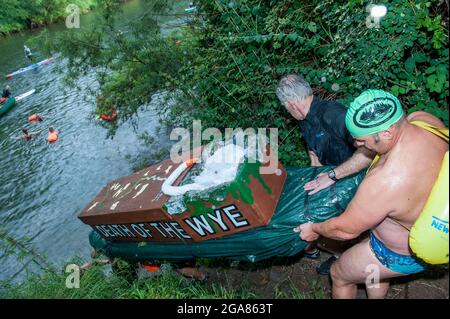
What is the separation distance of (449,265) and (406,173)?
5.54 feet

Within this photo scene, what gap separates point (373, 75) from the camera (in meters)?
4.07

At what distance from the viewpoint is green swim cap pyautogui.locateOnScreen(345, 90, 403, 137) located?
2057 mm

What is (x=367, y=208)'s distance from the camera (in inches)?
83.5

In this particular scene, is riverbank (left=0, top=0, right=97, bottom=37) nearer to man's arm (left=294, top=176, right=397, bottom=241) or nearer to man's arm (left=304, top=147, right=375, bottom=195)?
man's arm (left=304, top=147, right=375, bottom=195)

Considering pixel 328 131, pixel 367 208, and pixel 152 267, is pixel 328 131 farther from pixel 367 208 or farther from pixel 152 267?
pixel 152 267

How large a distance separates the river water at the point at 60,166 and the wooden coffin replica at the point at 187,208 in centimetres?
449

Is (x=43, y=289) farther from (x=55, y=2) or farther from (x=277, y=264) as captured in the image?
(x=55, y=2)

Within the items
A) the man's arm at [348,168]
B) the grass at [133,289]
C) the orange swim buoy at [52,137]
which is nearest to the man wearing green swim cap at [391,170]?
the man's arm at [348,168]

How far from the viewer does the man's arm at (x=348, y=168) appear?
9.46 feet

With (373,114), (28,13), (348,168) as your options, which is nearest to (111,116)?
(348,168)

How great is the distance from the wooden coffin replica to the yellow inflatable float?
1.17m

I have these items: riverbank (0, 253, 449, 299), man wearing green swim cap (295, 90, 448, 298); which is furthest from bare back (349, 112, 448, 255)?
riverbank (0, 253, 449, 299)

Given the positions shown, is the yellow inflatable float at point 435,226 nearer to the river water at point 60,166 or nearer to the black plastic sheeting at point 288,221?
the black plastic sheeting at point 288,221
